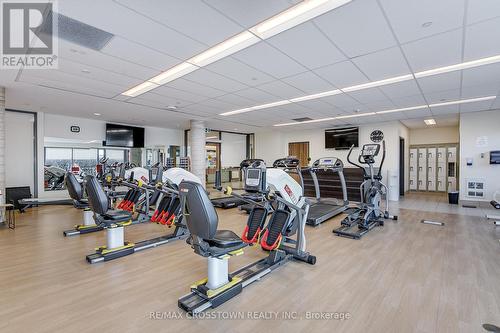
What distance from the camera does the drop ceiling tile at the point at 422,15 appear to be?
2.41 meters

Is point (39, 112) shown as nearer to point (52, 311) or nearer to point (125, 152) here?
point (125, 152)

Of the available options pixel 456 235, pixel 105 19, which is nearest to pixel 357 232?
pixel 456 235

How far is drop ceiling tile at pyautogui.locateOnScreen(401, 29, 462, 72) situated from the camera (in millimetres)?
Result: 3080

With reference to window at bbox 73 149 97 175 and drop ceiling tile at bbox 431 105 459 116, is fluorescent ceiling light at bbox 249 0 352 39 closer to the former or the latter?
drop ceiling tile at bbox 431 105 459 116

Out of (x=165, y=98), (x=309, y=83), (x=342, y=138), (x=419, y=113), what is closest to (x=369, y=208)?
(x=309, y=83)

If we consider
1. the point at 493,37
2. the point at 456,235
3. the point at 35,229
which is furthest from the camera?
the point at 35,229

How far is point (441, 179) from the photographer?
34.0 ft

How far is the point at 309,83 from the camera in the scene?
15.7ft

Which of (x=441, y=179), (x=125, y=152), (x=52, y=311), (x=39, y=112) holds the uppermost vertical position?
(x=39, y=112)

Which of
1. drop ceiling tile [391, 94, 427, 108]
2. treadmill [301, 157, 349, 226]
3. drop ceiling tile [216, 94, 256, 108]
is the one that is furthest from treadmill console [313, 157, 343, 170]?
drop ceiling tile [391, 94, 427, 108]

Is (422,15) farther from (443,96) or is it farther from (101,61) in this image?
(101,61)

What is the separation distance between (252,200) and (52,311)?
7.09 ft

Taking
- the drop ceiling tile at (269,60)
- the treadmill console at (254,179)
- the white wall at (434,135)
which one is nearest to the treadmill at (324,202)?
the treadmill console at (254,179)

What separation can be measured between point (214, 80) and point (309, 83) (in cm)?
183
